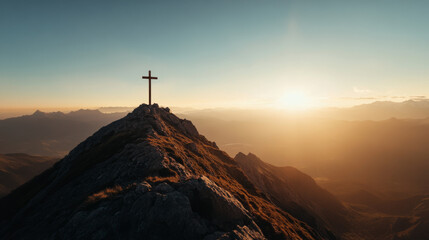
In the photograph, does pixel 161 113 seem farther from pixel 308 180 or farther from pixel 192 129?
pixel 308 180

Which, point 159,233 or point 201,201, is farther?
point 201,201

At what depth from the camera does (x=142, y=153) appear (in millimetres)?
24422

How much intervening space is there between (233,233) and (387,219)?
16020 cm

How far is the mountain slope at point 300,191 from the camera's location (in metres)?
95.2

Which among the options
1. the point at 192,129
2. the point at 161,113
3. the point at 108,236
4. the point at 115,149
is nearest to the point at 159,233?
the point at 108,236

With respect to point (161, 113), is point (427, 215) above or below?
below

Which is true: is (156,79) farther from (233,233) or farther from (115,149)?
(233,233)

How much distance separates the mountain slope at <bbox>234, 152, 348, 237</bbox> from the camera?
95.2 m

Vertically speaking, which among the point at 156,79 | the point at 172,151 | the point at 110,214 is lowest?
the point at 110,214

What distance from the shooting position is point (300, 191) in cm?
12862

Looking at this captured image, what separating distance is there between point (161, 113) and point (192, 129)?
11.5 metres

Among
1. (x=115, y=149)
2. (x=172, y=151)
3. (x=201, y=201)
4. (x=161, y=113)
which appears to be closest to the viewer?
(x=201, y=201)

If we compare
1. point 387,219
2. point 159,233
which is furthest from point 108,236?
point 387,219

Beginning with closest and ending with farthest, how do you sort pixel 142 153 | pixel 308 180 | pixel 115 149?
pixel 142 153, pixel 115 149, pixel 308 180
